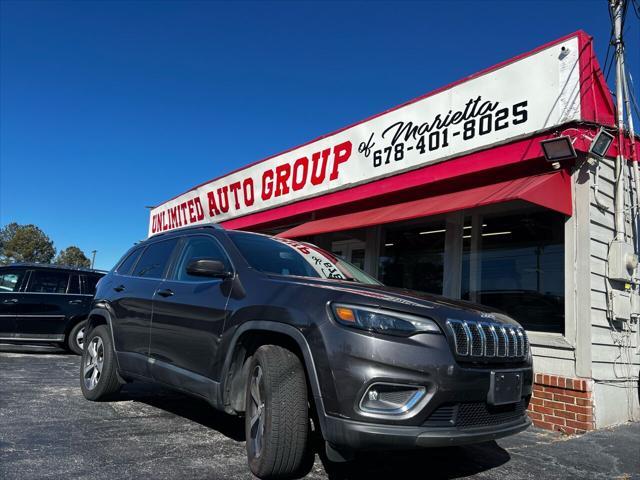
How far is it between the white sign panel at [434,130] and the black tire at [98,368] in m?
5.04

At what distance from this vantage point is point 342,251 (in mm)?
10414

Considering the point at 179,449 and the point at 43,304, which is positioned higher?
the point at 43,304

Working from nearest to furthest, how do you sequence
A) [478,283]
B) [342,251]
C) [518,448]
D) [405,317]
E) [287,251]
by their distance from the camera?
[405,317]
[287,251]
[518,448]
[478,283]
[342,251]

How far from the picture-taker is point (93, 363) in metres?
5.28

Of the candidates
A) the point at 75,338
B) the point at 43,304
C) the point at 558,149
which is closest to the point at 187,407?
the point at 558,149

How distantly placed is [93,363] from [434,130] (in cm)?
552

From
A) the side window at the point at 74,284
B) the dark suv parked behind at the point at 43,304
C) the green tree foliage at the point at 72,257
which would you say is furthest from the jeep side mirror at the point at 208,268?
the green tree foliage at the point at 72,257

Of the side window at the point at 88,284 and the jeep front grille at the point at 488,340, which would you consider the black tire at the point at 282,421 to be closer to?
the jeep front grille at the point at 488,340

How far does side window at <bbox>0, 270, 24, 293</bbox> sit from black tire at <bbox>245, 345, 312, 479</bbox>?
787 centimetres

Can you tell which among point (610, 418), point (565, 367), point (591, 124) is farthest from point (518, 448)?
point (591, 124)

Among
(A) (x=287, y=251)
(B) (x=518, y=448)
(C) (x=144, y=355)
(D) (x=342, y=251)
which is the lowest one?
(B) (x=518, y=448)

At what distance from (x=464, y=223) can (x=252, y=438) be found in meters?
5.43

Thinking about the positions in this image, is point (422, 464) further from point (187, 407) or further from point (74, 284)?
point (74, 284)

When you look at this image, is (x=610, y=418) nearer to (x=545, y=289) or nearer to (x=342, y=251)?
(x=545, y=289)
